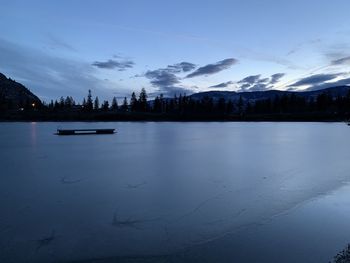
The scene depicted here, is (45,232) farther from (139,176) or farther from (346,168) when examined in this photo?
(346,168)

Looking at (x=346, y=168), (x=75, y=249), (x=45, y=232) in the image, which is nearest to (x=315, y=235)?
(x=75, y=249)

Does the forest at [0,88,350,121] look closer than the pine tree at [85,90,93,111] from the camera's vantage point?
Yes

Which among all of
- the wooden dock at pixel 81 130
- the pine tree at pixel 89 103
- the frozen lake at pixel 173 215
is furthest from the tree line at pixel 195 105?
the frozen lake at pixel 173 215

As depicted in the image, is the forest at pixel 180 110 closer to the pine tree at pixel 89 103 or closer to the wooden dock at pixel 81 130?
the pine tree at pixel 89 103

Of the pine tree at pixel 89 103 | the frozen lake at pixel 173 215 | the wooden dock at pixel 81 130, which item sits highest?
the pine tree at pixel 89 103

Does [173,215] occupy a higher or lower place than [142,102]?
lower

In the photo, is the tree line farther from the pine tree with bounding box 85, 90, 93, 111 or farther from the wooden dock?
the wooden dock

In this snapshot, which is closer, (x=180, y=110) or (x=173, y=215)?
(x=173, y=215)

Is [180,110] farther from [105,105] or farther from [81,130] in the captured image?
[81,130]

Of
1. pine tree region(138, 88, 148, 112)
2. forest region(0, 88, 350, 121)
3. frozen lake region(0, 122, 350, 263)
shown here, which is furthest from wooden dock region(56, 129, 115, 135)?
pine tree region(138, 88, 148, 112)

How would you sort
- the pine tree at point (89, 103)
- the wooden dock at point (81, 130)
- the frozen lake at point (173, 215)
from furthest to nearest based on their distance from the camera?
the pine tree at point (89, 103) < the wooden dock at point (81, 130) < the frozen lake at point (173, 215)

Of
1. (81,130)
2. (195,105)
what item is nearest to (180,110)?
(195,105)

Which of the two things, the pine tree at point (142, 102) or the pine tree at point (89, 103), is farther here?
the pine tree at point (89, 103)

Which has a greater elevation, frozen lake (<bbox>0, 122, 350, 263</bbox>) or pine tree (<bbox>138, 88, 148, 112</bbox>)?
pine tree (<bbox>138, 88, 148, 112</bbox>)
